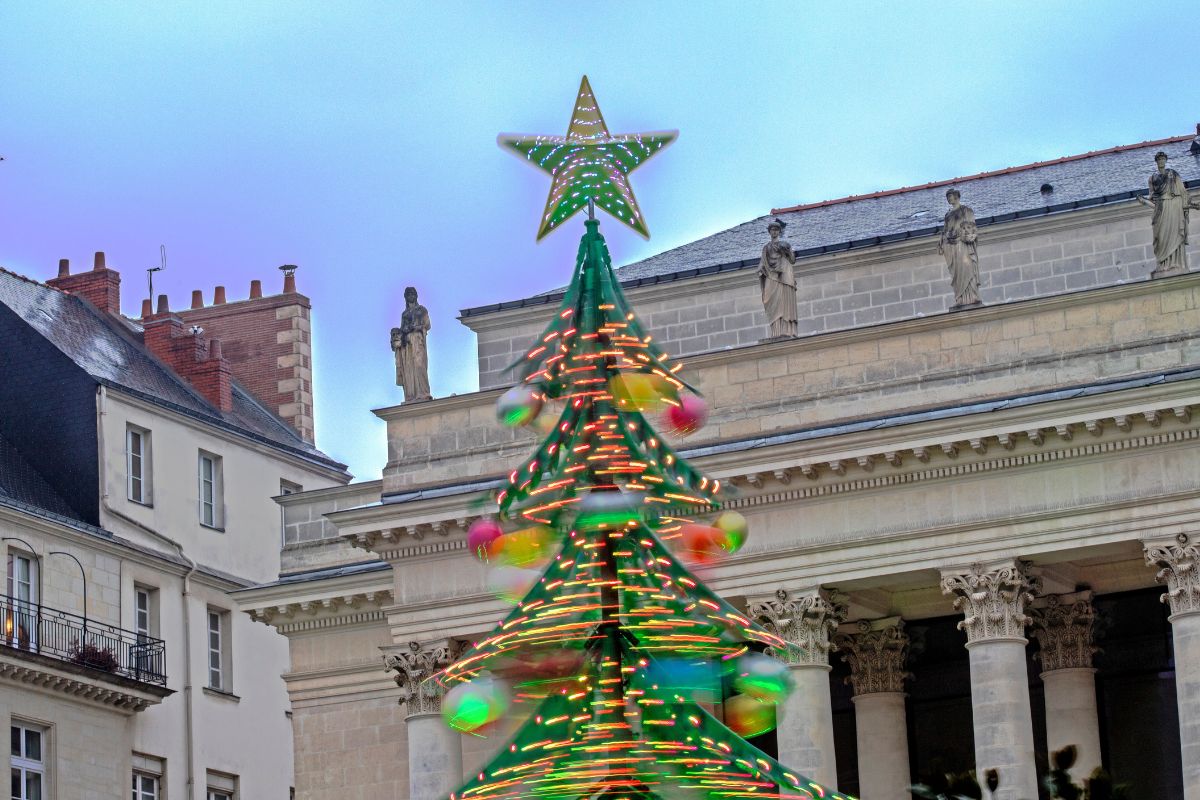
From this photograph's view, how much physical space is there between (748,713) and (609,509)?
225 centimetres

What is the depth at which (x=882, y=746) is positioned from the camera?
148 ft

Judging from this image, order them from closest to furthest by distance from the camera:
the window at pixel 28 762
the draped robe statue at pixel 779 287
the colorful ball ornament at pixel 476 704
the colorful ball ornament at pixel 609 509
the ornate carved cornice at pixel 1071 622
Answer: the colorful ball ornament at pixel 609 509
the colorful ball ornament at pixel 476 704
the ornate carved cornice at pixel 1071 622
the draped robe statue at pixel 779 287
the window at pixel 28 762

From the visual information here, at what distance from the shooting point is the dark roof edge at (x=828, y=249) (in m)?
48.3

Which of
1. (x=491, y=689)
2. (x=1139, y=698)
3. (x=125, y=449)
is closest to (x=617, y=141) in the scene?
(x=491, y=689)

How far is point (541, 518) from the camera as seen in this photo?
1004 inches

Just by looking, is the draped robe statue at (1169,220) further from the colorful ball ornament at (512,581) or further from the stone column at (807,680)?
the colorful ball ornament at (512,581)

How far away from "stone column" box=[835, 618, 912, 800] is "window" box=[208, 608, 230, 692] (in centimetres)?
1442

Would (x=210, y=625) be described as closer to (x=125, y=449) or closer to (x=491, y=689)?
(x=125, y=449)

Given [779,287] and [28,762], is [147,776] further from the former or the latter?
[779,287]

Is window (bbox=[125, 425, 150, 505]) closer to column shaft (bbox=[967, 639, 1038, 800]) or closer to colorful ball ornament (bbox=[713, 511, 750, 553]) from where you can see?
column shaft (bbox=[967, 639, 1038, 800])

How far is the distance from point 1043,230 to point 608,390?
970 inches

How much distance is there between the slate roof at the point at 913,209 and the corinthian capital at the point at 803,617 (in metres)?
7.67

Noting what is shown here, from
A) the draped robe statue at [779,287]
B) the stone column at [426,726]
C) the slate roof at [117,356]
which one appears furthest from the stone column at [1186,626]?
the slate roof at [117,356]

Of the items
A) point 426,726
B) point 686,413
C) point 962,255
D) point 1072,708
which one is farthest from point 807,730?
point 686,413
